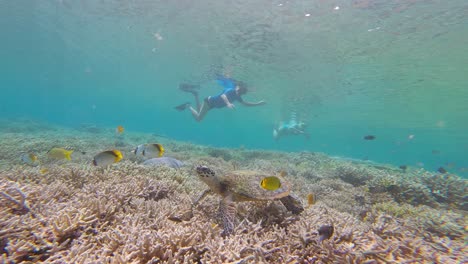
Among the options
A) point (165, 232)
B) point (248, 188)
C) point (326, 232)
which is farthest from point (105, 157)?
point (326, 232)

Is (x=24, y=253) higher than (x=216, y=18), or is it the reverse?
(x=216, y=18)

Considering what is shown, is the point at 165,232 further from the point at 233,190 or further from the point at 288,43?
the point at 288,43

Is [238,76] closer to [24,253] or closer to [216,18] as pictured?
[216,18]

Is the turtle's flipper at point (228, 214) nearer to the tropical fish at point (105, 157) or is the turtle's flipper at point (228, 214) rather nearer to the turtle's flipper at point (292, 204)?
the turtle's flipper at point (292, 204)

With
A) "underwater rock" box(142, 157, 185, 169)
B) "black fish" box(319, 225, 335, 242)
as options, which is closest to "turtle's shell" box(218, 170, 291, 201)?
"black fish" box(319, 225, 335, 242)

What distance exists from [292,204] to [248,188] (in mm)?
963

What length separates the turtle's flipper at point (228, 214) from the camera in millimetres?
2850

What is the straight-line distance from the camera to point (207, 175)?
9.98ft

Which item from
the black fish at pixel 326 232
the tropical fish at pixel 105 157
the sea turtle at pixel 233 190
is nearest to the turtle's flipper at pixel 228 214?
the sea turtle at pixel 233 190

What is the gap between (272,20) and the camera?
17.1m

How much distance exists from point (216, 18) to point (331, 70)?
15077 millimetres

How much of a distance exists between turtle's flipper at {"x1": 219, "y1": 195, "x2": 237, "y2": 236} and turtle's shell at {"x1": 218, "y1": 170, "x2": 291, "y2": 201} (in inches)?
5.3

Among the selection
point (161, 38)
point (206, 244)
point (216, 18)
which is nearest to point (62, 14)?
point (161, 38)

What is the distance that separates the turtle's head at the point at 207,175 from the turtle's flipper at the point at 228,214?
0.29 meters
